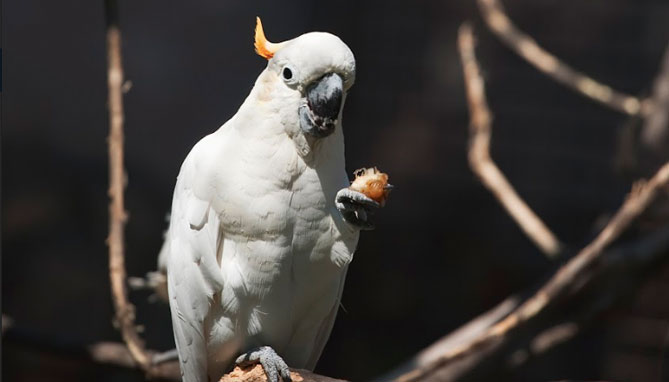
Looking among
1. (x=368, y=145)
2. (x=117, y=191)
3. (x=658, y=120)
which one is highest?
(x=368, y=145)

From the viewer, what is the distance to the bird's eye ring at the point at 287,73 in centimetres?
153

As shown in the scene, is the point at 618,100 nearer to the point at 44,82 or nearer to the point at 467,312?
the point at 467,312

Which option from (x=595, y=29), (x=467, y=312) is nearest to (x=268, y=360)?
(x=467, y=312)

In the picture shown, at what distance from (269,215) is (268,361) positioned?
279 millimetres

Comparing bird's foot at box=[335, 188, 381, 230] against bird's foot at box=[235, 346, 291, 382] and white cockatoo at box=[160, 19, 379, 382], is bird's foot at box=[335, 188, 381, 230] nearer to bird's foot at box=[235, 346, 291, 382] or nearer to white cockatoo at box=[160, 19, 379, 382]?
white cockatoo at box=[160, 19, 379, 382]

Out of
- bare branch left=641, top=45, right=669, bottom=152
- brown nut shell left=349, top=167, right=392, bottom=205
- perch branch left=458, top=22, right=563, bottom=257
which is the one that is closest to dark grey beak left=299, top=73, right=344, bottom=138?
brown nut shell left=349, top=167, right=392, bottom=205

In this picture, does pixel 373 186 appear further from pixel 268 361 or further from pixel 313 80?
pixel 268 361

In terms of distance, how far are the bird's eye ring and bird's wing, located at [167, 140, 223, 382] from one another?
247 millimetres

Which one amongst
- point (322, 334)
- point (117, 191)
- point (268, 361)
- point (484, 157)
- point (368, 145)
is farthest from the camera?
point (368, 145)

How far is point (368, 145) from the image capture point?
12.3ft

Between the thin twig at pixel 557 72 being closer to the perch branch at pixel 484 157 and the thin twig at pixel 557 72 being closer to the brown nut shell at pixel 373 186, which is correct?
the perch branch at pixel 484 157

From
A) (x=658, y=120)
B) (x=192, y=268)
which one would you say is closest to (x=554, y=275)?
(x=658, y=120)

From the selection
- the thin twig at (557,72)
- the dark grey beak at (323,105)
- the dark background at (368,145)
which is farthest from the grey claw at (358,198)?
the dark background at (368,145)

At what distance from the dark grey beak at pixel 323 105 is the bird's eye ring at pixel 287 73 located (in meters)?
0.04
